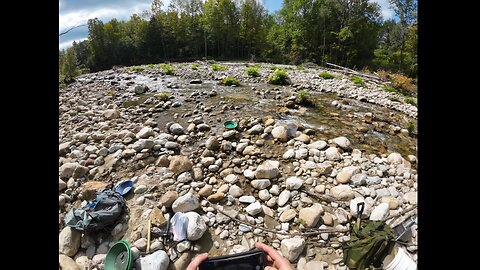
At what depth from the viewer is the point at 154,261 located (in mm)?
2732

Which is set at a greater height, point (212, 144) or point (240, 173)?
point (212, 144)

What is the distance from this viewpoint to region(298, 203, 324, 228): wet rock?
330 centimetres

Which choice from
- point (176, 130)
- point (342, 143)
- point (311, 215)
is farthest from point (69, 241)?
point (342, 143)

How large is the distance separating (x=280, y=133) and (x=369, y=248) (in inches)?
131

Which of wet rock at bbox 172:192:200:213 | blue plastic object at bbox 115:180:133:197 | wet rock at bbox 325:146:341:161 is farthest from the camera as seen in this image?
wet rock at bbox 325:146:341:161

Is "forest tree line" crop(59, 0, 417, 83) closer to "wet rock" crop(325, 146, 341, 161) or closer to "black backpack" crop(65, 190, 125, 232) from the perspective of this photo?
"wet rock" crop(325, 146, 341, 161)

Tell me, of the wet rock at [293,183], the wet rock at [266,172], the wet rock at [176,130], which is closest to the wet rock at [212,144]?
the wet rock at [176,130]

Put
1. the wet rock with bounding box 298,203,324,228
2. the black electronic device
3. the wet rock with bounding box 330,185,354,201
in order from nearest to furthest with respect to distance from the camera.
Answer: the black electronic device
the wet rock with bounding box 298,203,324,228
the wet rock with bounding box 330,185,354,201

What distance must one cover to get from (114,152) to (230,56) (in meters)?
36.1

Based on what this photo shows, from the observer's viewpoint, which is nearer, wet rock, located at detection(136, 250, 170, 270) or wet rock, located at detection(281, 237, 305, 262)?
wet rock, located at detection(136, 250, 170, 270)

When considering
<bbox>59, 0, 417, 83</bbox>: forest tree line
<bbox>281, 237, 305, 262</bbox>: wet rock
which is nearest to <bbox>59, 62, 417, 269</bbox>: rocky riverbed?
<bbox>281, 237, 305, 262</bbox>: wet rock

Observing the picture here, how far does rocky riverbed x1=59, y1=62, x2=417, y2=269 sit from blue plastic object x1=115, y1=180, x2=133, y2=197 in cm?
13

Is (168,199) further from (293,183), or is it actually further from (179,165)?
(293,183)

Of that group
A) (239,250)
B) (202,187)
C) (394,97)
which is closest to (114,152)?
(202,187)
